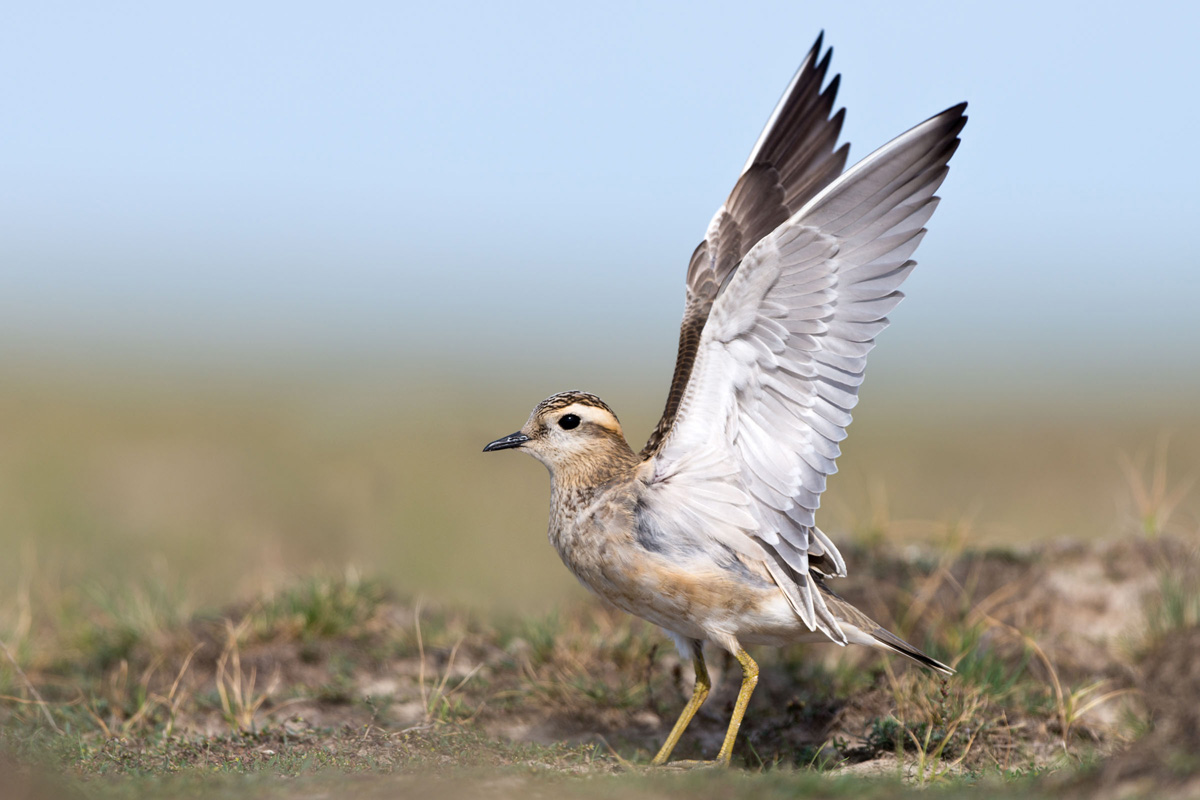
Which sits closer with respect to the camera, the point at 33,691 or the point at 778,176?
the point at 33,691

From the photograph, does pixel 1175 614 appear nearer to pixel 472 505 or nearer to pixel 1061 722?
pixel 1061 722

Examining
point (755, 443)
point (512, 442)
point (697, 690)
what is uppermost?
point (755, 443)

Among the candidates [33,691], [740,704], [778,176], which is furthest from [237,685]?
[778,176]

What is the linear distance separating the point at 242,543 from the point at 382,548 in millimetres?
1755

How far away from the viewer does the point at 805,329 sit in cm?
526

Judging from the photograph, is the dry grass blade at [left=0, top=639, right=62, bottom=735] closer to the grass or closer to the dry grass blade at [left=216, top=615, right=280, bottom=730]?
the grass

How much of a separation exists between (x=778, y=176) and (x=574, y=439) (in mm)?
2097

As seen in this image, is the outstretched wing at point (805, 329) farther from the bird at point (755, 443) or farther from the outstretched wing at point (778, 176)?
the outstretched wing at point (778, 176)

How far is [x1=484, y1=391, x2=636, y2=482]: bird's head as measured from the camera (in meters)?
6.24

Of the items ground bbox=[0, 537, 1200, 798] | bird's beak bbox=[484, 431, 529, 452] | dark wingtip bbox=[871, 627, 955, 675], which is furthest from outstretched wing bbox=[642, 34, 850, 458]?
ground bbox=[0, 537, 1200, 798]

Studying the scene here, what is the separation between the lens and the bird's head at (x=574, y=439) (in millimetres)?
6242

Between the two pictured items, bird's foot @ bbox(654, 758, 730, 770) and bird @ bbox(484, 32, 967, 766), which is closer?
bird @ bbox(484, 32, 967, 766)

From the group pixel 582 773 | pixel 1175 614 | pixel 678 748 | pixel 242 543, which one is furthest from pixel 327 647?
pixel 242 543

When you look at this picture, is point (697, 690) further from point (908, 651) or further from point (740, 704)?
point (908, 651)
